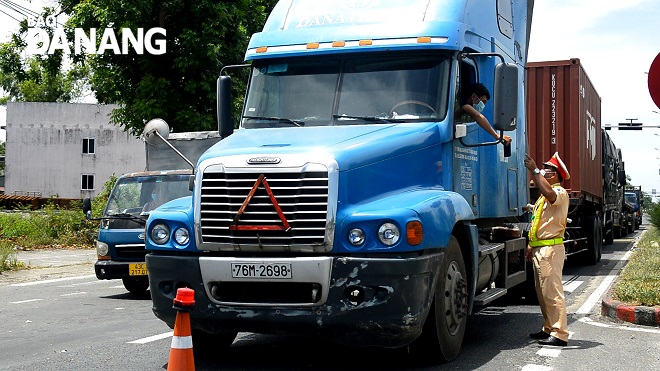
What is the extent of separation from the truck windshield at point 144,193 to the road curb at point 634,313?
6693mm

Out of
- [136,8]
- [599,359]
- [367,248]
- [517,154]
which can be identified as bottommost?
[599,359]

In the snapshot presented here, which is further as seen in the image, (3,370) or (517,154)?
(517,154)

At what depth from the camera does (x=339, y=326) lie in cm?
662

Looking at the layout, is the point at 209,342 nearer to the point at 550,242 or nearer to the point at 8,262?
the point at 550,242

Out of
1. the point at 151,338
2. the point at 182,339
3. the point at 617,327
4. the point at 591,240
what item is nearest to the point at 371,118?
the point at 182,339

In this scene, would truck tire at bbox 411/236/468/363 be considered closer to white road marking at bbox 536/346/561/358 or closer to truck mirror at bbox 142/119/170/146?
white road marking at bbox 536/346/561/358

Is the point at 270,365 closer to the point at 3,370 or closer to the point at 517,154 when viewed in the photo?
the point at 3,370

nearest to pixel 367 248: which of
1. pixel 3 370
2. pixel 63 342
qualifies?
pixel 3 370

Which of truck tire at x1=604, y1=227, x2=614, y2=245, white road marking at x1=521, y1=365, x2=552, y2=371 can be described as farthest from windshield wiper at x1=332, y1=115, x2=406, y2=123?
truck tire at x1=604, y1=227, x2=614, y2=245

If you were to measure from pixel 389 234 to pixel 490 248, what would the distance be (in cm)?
230

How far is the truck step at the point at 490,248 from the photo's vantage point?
8204mm

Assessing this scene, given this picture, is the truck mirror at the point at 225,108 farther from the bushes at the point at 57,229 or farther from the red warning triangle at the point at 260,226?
the bushes at the point at 57,229

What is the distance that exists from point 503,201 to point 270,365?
3.58 metres

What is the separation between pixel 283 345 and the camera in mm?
8523
